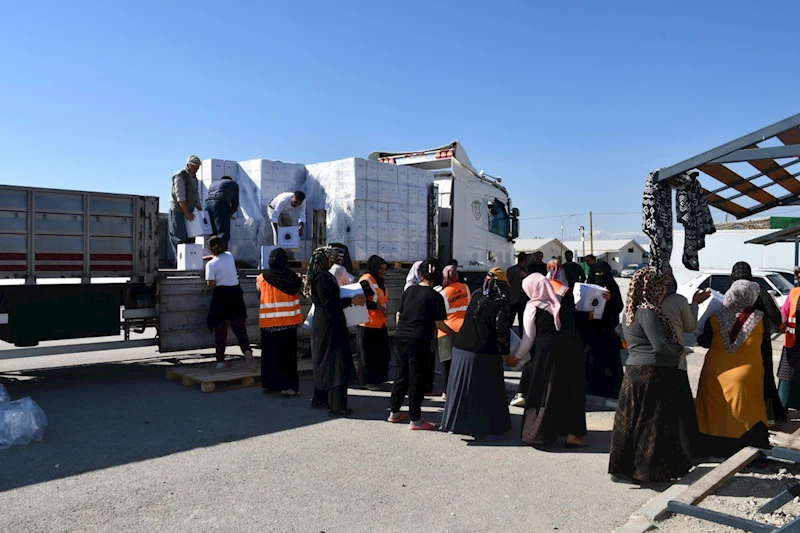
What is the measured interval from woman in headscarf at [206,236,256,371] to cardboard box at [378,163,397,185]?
10.8 ft

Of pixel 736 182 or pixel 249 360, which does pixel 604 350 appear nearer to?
pixel 736 182

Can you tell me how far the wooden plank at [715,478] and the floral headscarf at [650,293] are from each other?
3.21 feet

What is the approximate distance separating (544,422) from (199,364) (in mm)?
5395

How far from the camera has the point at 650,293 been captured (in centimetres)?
503

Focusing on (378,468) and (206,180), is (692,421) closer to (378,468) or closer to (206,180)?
(378,468)

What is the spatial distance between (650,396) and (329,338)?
3.39 meters

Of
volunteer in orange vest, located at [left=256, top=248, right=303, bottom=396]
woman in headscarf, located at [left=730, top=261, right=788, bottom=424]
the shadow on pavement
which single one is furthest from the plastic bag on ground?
woman in headscarf, located at [left=730, top=261, right=788, bottom=424]

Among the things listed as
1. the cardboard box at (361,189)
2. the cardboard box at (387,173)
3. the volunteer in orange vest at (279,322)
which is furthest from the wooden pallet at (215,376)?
the cardboard box at (387,173)

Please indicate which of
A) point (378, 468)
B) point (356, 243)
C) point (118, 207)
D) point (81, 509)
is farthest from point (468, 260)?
point (81, 509)

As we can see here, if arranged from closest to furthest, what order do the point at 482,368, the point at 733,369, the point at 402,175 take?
the point at 733,369, the point at 482,368, the point at 402,175

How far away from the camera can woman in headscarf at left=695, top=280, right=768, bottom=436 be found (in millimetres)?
5531

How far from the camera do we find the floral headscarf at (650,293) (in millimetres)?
5012

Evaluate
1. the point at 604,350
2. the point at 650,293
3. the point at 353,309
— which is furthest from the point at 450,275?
the point at 650,293

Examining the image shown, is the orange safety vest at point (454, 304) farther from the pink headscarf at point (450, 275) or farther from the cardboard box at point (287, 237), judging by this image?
the cardboard box at point (287, 237)
